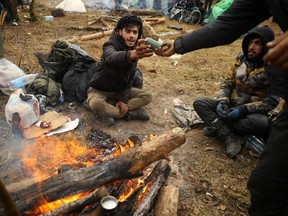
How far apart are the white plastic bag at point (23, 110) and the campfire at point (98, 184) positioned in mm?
724

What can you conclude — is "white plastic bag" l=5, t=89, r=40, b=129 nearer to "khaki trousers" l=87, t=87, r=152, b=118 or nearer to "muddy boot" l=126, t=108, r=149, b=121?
"khaki trousers" l=87, t=87, r=152, b=118

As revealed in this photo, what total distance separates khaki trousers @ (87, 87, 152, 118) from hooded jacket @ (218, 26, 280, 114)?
53.5 inches

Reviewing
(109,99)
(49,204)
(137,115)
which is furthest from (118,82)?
(49,204)

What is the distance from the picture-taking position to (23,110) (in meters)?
4.04

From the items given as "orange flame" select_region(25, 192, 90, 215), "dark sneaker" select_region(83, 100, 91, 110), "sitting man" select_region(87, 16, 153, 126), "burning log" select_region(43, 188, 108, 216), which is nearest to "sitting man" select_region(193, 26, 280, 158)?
"sitting man" select_region(87, 16, 153, 126)

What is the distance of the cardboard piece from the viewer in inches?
159

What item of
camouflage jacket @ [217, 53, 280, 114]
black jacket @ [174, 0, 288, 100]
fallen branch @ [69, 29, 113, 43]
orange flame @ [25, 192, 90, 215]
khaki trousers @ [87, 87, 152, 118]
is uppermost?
black jacket @ [174, 0, 288, 100]

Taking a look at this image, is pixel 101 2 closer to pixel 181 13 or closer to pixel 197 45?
pixel 181 13

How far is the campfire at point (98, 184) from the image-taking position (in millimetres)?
2443

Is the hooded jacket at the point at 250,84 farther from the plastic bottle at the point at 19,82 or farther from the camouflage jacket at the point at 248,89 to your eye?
the plastic bottle at the point at 19,82

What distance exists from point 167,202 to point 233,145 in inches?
68.6

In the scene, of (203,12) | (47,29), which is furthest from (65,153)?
(203,12)

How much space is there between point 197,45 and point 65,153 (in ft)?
7.32

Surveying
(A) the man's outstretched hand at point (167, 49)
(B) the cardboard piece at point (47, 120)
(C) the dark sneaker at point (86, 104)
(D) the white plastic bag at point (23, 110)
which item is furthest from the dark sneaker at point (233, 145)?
(D) the white plastic bag at point (23, 110)
